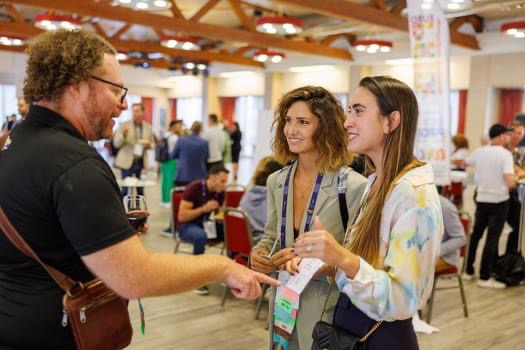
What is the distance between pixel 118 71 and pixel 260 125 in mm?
6184

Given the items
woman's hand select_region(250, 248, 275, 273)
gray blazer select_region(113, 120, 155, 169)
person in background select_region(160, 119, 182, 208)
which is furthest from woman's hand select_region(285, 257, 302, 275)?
person in background select_region(160, 119, 182, 208)

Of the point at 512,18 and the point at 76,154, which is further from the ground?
the point at 512,18

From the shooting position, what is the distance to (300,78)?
15047 mm

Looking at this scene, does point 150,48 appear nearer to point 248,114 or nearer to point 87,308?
point 248,114

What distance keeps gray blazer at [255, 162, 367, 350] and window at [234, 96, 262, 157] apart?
14.5 meters

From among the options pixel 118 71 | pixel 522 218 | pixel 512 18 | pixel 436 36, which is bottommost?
pixel 522 218

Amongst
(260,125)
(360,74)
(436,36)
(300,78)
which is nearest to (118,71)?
(436,36)

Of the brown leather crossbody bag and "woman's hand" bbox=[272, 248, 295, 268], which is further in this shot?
"woman's hand" bbox=[272, 248, 295, 268]

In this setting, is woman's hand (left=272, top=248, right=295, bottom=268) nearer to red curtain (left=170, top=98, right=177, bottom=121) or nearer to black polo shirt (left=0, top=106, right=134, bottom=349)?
black polo shirt (left=0, top=106, right=134, bottom=349)

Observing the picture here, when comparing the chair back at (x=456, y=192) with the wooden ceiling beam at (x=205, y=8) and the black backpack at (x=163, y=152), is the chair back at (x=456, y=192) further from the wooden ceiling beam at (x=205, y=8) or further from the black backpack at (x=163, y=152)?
the wooden ceiling beam at (x=205, y=8)

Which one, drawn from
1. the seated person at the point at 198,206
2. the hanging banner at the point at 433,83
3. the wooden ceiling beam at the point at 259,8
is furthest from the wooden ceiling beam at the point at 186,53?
the hanging banner at the point at 433,83

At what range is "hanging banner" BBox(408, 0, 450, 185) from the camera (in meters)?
4.77

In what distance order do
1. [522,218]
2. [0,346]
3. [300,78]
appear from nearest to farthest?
[0,346] → [522,218] → [300,78]

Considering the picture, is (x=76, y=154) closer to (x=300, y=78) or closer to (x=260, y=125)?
(x=260, y=125)
